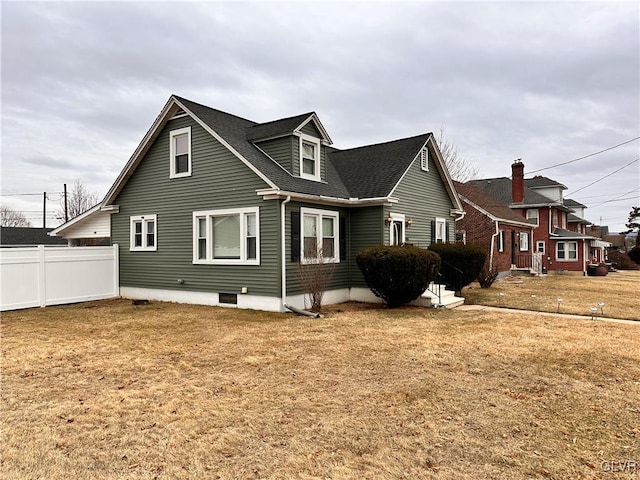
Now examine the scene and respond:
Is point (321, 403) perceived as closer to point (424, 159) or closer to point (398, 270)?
point (398, 270)

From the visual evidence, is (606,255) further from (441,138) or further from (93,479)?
(93,479)

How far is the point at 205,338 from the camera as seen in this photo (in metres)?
8.51

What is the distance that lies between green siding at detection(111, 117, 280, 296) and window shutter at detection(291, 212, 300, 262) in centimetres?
56

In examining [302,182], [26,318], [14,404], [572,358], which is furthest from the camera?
[302,182]

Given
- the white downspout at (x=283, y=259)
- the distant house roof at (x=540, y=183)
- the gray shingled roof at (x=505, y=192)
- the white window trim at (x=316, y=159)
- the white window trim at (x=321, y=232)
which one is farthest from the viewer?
the distant house roof at (x=540, y=183)

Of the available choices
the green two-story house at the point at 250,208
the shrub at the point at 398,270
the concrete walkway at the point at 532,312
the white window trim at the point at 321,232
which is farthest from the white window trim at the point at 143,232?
the concrete walkway at the point at 532,312

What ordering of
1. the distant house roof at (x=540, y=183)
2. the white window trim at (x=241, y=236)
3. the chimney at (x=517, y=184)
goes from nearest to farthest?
the white window trim at (x=241, y=236), the chimney at (x=517, y=184), the distant house roof at (x=540, y=183)

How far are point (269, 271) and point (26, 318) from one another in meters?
6.65

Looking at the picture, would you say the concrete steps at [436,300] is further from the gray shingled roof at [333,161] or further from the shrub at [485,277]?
the shrub at [485,277]

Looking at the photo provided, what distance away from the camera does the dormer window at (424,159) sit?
52.0 ft

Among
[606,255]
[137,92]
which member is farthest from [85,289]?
[606,255]

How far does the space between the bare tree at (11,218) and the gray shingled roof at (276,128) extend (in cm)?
5752

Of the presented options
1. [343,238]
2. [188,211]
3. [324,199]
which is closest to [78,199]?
[188,211]

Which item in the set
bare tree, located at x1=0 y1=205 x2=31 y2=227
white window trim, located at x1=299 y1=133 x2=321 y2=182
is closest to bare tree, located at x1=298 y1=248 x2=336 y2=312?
white window trim, located at x1=299 y1=133 x2=321 y2=182
